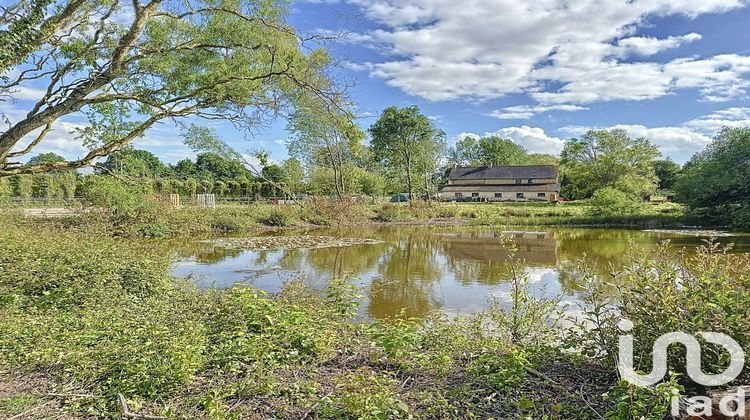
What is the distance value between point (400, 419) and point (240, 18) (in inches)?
218

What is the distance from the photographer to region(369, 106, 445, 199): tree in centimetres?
4250

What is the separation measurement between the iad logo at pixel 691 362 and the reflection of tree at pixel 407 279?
546cm

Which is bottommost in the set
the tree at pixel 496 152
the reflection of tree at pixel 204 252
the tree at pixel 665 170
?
the reflection of tree at pixel 204 252

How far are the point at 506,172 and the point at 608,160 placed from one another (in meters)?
16.5

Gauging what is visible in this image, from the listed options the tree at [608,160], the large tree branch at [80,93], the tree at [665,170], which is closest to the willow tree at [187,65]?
the large tree branch at [80,93]

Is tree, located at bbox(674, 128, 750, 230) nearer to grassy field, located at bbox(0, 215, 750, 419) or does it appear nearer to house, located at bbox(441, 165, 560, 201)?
grassy field, located at bbox(0, 215, 750, 419)

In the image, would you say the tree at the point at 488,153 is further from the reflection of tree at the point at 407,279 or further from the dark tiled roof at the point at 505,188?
the reflection of tree at the point at 407,279

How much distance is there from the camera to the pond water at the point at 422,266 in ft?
32.2

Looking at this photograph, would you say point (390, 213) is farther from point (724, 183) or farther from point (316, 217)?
point (724, 183)

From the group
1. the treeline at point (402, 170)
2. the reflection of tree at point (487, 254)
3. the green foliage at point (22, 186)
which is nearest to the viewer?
the reflection of tree at point (487, 254)

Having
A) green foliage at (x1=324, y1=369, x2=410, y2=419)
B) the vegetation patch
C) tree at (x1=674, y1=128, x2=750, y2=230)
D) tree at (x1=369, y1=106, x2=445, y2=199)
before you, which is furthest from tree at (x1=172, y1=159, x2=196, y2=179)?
green foliage at (x1=324, y1=369, x2=410, y2=419)

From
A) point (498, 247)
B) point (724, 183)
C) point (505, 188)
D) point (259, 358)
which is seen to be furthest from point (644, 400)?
point (505, 188)

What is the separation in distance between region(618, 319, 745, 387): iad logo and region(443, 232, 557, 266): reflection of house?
33.6ft

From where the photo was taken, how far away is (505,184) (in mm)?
64875
